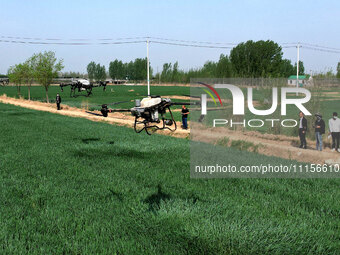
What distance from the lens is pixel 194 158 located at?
13.3 metres

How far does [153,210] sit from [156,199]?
779mm

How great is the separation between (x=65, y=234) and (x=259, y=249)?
360 cm

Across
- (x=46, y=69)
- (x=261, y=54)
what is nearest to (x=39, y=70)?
(x=46, y=69)

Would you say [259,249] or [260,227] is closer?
[259,249]

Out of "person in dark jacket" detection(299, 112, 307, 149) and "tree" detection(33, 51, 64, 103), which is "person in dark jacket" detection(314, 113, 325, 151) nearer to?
"person in dark jacket" detection(299, 112, 307, 149)

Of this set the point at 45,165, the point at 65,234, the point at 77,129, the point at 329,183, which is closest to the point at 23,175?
the point at 45,165

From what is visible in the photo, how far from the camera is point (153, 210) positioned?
7766 mm

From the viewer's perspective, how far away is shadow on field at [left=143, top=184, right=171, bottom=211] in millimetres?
7999

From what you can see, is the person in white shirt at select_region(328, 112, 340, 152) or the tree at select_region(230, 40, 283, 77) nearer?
the person in white shirt at select_region(328, 112, 340, 152)

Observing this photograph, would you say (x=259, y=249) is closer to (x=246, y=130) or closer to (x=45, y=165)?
(x=45, y=165)

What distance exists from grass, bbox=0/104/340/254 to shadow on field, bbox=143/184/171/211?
0.03m

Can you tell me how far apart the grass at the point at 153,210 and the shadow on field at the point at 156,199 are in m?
0.03

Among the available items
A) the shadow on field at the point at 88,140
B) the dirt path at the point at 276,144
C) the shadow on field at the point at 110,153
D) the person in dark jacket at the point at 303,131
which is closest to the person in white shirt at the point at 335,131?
the dirt path at the point at 276,144

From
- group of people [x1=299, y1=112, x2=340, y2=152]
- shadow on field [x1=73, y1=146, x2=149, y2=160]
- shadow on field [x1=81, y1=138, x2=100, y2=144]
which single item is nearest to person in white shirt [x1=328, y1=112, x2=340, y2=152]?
group of people [x1=299, y1=112, x2=340, y2=152]
